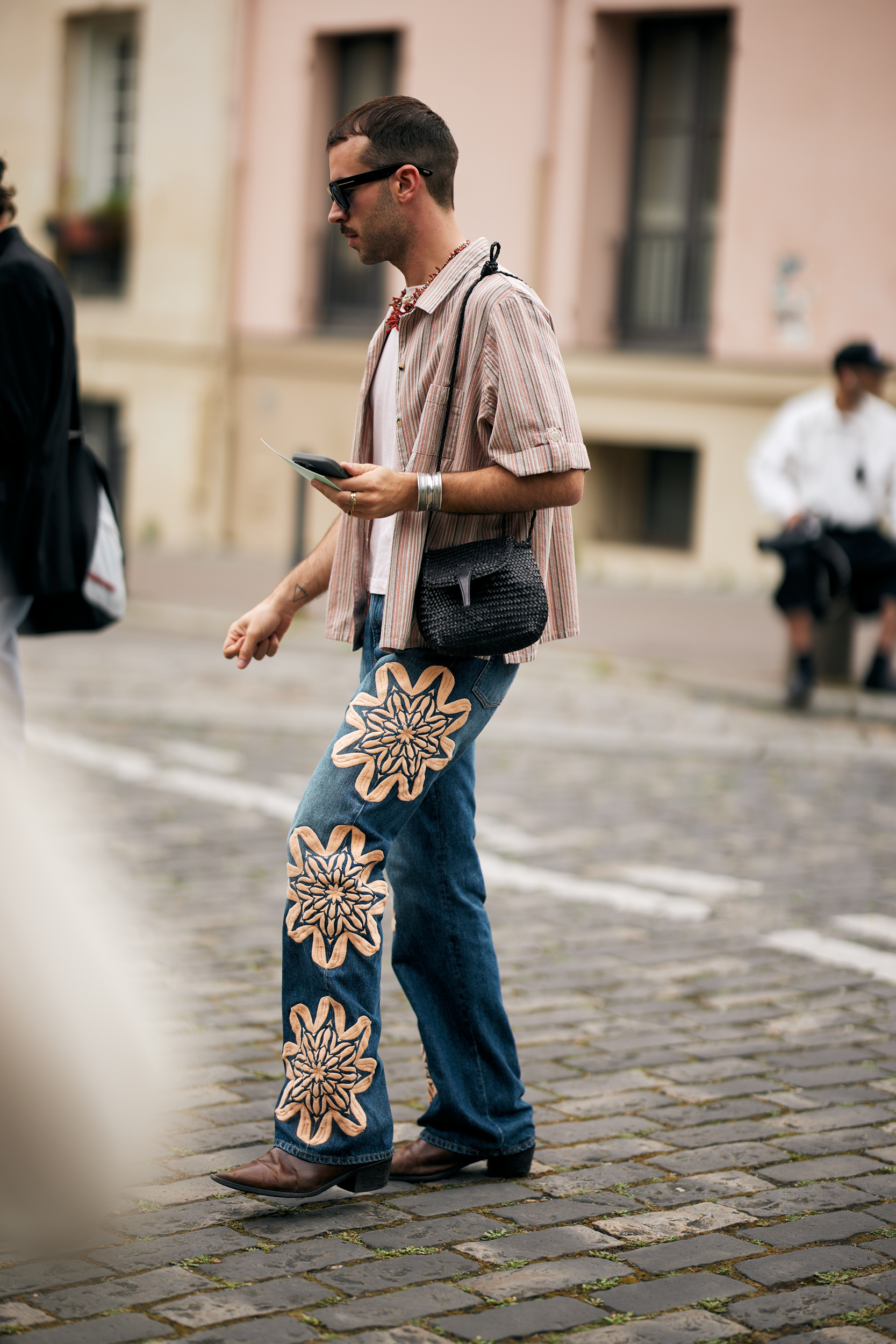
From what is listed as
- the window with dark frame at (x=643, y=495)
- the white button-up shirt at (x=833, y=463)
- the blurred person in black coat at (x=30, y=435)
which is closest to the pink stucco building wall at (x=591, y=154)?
the window with dark frame at (x=643, y=495)

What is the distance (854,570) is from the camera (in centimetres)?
1030

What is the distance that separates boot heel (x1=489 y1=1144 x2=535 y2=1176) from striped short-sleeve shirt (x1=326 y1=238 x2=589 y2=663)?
0.92 meters

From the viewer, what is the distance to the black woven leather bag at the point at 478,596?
10.5 feet

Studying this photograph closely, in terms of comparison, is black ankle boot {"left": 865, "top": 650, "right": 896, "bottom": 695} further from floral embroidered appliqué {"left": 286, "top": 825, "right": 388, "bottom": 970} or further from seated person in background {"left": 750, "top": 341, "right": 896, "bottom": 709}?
floral embroidered appliqué {"left": 286, "top": 825, "right": 388, "bottom": 970}

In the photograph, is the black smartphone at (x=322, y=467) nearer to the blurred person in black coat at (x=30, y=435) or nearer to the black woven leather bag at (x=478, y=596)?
the black woven leather bag at (x=478, y=596)

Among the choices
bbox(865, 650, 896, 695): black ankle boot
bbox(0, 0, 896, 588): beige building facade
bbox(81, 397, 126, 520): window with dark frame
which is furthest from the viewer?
bbox(81, 397, 126, 520): window with dark frame

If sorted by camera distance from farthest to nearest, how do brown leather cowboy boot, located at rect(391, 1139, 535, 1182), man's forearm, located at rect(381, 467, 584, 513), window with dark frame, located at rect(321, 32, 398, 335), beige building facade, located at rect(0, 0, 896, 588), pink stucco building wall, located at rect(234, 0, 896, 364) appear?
1. window with dark frame, located at rect(321, 32, 398, 335)
2. beige building facade, located at rect(0, 0, 896, 588)
3. pink stucco building wall, located at rect(234, 0, 896, 364)
4. brown leather cowboy boot, located at rect(391, 1139, 535, 1182)
5. man's forearm, located at rect(381, 467, 584, 513)

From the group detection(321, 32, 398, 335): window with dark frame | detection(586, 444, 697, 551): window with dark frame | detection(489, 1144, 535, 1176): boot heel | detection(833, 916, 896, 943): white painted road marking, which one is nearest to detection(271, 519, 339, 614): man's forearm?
detection(489, 1144, 535, 1176): boot heel

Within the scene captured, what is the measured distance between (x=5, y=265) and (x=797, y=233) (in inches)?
526

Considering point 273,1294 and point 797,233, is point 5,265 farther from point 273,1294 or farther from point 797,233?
point 797,233

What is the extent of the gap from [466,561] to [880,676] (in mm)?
7509

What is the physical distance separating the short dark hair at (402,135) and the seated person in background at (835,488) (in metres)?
Answer: 6.93

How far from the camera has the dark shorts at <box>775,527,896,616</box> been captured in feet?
33.4

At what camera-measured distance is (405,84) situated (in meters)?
18.9
